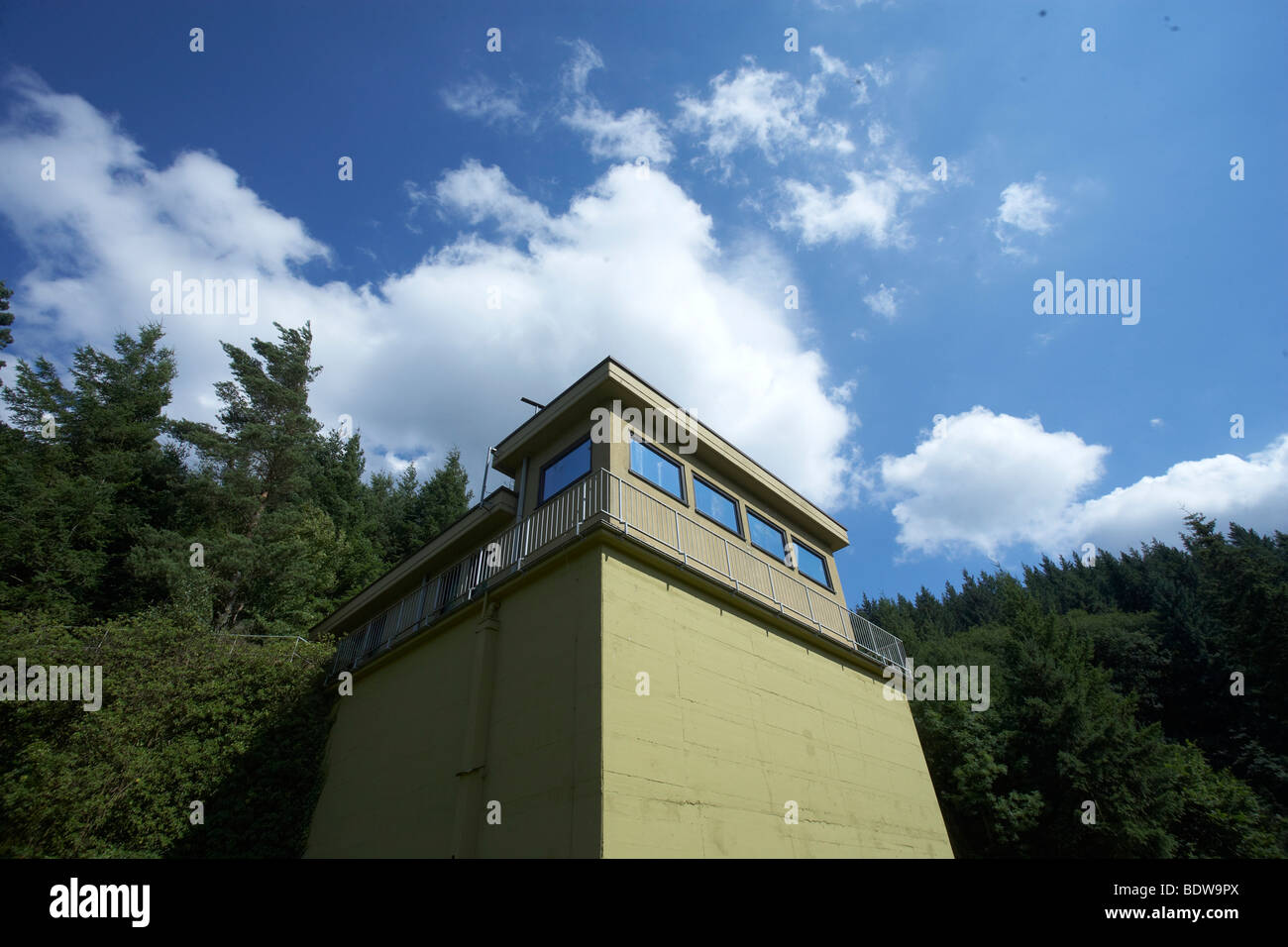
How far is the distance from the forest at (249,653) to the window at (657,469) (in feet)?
31.5

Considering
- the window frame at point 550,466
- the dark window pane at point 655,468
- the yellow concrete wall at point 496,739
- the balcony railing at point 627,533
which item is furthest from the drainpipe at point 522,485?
the dark window pane at point 655,468

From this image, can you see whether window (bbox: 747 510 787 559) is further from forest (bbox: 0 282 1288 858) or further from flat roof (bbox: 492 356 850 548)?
forest (bbox: 0 282 1288 858)

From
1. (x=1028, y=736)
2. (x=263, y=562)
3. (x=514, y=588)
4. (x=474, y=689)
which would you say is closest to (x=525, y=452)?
(x=514, y=588)

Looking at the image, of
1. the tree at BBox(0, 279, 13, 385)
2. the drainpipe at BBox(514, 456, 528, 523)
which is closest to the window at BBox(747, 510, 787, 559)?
the drainpipe at BBox(514, 456, 528, 523)

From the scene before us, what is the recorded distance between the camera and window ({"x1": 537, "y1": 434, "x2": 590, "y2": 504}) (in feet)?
37.5

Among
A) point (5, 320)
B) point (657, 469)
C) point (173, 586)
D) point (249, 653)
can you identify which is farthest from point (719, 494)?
point (5, 320)

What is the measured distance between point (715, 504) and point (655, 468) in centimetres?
197

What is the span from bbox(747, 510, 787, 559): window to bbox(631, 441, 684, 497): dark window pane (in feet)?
8.30

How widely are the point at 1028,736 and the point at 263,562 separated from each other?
95.9 feet

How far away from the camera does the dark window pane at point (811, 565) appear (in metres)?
14.8

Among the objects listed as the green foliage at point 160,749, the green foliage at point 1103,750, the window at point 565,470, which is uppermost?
the window at point 565,470

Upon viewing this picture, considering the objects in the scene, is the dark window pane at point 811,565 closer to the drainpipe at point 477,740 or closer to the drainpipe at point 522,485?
the drainpipe at point 522,485
